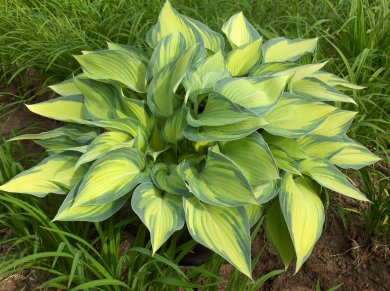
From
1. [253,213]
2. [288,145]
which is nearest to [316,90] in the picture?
[288,145]

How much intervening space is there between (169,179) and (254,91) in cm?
33

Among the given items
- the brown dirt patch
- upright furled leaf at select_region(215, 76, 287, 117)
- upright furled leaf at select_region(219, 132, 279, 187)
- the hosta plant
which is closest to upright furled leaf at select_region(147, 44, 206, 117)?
the hosta plant

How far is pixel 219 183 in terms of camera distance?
4.24 ft

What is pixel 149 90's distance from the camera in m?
1.40

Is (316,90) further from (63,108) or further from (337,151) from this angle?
(63,108)

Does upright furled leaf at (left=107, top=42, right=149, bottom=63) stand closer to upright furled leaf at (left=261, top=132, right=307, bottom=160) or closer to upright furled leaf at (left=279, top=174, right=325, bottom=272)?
upright furled leaf at (left=261, top=132, right=307, bottom=160)

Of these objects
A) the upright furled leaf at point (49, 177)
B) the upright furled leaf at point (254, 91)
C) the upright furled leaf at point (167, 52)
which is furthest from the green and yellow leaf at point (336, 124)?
the upright furled leaf at point (49, 177)

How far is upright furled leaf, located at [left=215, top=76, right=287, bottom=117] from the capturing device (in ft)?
4.34

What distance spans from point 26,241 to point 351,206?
1174 mm

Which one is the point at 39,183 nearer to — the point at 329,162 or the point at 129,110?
the point at 129,110

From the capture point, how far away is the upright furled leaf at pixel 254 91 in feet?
4.34

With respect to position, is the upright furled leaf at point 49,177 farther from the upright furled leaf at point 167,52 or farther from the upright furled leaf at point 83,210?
the upright furled leaf at point 167,52

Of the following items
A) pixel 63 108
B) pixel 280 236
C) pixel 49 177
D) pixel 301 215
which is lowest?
pixel 280 236

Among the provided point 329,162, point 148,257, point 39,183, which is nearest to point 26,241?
point 39,183
